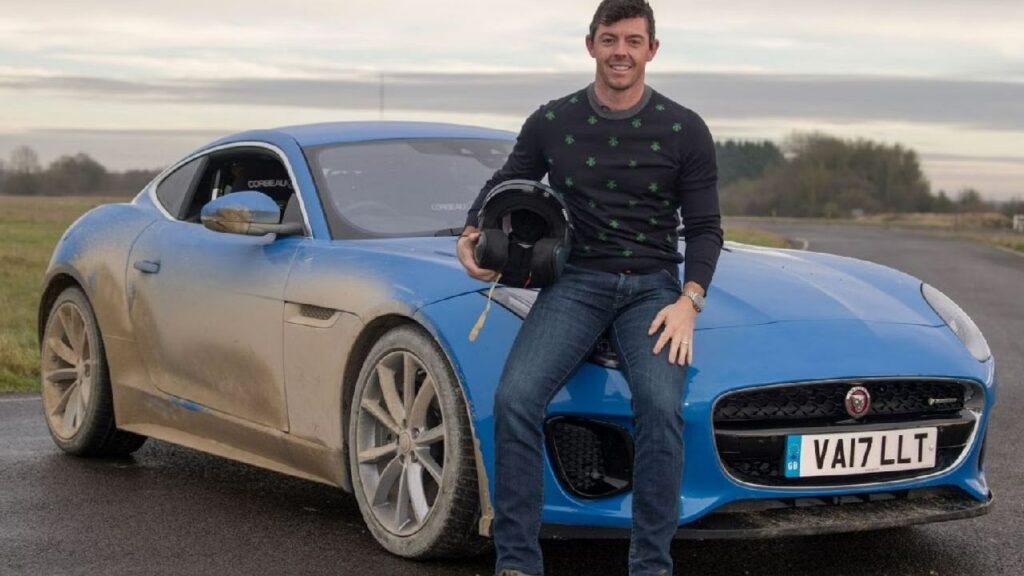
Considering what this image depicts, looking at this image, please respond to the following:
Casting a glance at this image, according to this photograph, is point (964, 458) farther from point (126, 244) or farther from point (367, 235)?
point (126, 244)

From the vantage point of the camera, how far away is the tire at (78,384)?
7113 millimetres

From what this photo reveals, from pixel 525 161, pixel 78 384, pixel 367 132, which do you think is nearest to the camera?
pixel 525 161

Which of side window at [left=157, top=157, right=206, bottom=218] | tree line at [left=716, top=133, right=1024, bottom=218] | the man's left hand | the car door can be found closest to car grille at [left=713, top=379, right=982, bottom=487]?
the man's left hand

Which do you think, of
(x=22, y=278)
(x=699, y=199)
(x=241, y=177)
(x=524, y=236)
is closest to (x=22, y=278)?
(x=22, y=278)

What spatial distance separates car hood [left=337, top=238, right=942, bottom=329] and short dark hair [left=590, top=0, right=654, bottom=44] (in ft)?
2.81

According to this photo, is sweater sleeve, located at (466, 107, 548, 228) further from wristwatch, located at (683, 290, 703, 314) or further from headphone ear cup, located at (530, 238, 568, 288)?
wristwatch, located at (683, 290, 703, 314)

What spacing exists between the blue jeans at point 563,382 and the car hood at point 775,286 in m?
0.26

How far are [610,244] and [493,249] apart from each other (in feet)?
1.17

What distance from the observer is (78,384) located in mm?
7340

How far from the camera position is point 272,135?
6512mm

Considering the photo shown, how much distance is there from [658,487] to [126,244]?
11.3 feet

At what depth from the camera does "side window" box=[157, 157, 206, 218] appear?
6957 mm

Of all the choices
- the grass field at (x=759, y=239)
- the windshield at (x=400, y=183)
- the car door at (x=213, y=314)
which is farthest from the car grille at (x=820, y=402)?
the grass field at (x=759, y=239)

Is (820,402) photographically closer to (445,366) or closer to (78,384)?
(445,366)
